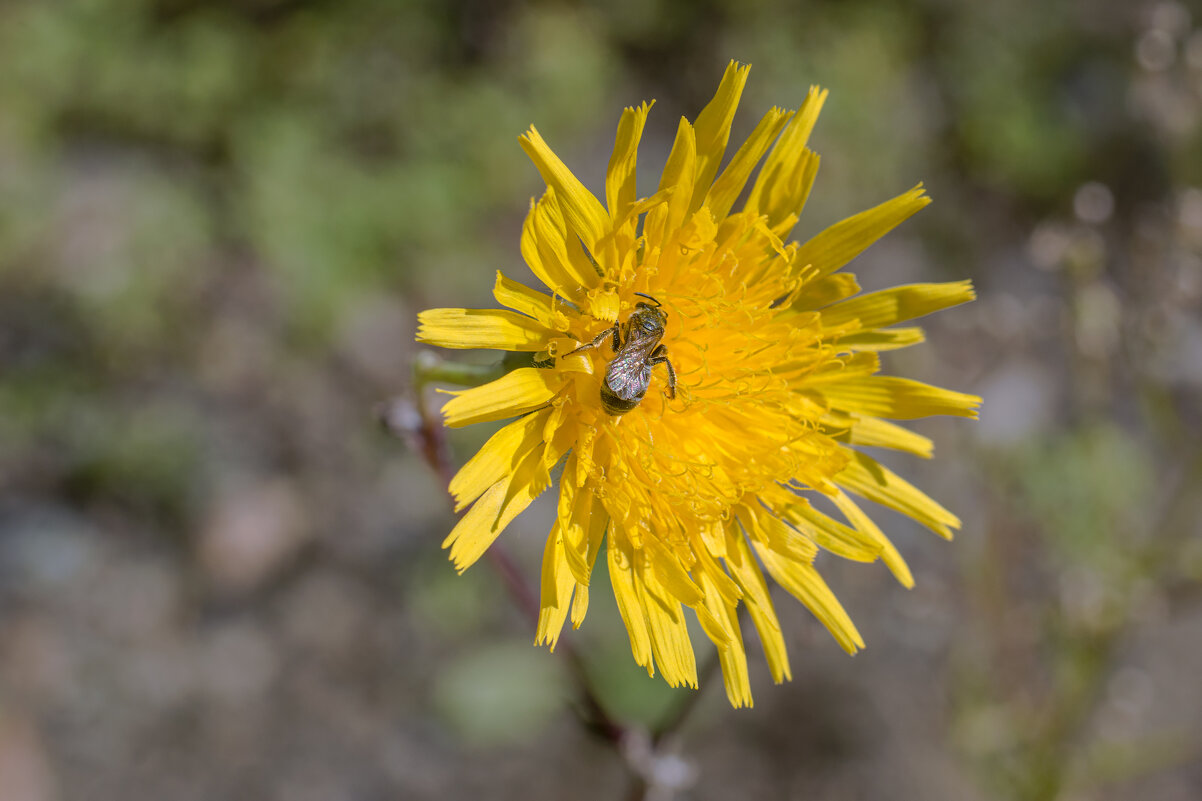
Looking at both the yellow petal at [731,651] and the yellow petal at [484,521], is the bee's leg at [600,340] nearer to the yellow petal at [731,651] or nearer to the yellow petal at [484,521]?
the yellow petal at [484,521]

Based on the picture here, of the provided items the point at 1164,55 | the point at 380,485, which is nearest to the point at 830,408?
the point at 1164,55

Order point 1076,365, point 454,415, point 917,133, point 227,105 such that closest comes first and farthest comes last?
1. point 454,415
2. point 1076,365
3. point 227,105
4. point 917,133

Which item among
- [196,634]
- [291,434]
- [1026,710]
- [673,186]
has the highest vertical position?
[673,186]

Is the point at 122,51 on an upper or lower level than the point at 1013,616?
upper

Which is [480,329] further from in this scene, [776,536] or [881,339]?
[881,339]

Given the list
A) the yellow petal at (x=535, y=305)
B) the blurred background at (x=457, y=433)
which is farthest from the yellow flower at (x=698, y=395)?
the blurred background at (x=457, y=433)

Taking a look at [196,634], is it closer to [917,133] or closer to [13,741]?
[13,741]

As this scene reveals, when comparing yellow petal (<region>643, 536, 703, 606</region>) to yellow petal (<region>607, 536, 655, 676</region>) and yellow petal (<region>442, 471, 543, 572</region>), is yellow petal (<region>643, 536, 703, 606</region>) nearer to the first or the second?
yellow petal (<region>607, 536, 655, 676</region>)
